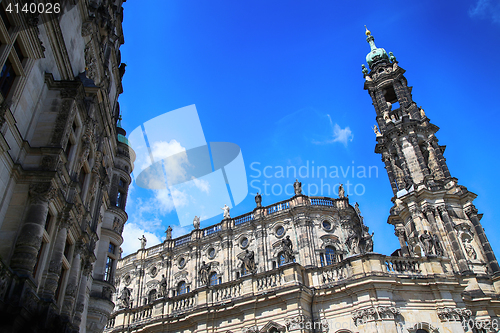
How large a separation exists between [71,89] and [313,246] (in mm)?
27571

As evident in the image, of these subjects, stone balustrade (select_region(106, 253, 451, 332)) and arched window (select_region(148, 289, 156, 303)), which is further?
arched window (select_region(148, 289, 156, 303))

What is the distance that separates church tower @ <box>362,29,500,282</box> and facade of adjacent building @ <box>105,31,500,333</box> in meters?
0.11

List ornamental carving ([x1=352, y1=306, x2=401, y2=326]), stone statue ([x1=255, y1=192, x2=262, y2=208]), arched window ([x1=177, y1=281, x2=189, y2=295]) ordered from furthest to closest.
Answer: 1. stone statue ([x1=255, y1=192, x2=262, y2=208])
2. arched window ([x1=177, y1=281, x2=189, y2=295])
3. ornamental carving ([x1=352, y1=306, x2=401, y2=326])

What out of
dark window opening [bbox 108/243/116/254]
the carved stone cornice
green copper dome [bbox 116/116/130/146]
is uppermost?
green copper dome [bbox 116/116/130/146]

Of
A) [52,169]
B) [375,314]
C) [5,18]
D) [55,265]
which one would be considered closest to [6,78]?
[5,18]

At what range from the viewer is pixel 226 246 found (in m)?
41.5

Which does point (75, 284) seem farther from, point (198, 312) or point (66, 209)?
point (198, 312)

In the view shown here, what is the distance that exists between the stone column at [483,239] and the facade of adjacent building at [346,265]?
0.09m

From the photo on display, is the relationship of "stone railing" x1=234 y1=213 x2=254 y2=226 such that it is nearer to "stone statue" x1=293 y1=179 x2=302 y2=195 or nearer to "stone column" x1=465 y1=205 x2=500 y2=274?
"stone statue" x1=293 y1=179 x2=302 y2=195

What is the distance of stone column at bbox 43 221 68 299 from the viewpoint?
13898 mm

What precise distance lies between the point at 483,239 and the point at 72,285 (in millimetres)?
33876

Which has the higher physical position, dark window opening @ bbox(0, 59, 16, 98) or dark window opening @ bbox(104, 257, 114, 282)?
dark window opening @ bbox(0, 59, 16, 98)

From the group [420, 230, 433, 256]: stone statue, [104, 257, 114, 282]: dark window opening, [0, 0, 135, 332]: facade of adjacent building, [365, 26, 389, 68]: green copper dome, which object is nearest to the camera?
[0, 0, 135, 332]: facade of adjacent building

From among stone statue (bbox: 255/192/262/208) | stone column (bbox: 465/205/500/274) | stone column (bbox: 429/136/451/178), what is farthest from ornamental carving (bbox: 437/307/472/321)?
stone statue (bbox: 255/192/262/208)
